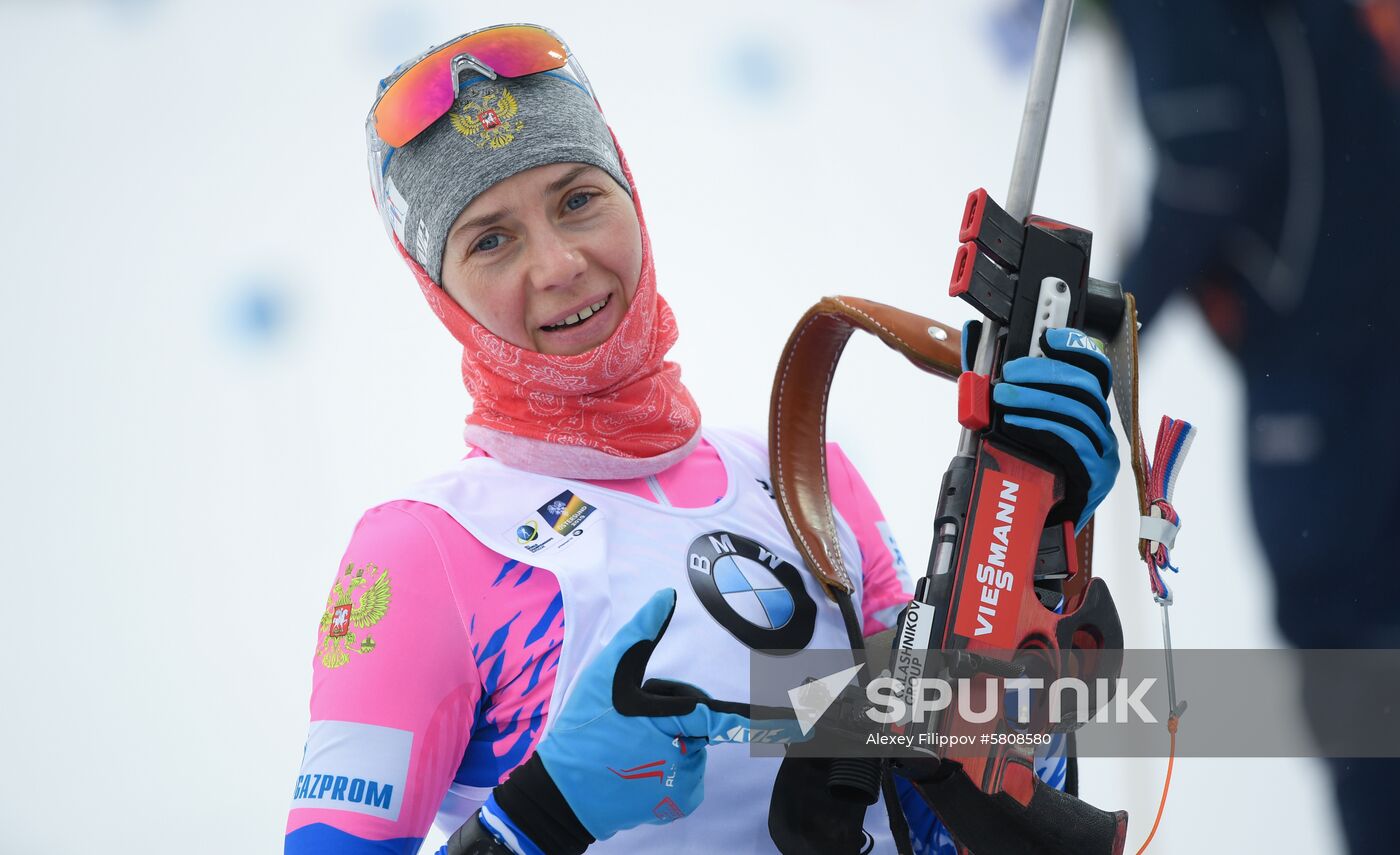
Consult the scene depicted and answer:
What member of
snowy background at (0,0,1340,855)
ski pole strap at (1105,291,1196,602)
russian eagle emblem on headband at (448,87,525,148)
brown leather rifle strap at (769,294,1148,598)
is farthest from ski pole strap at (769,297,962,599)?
snowy background at (0,0,1340,855)

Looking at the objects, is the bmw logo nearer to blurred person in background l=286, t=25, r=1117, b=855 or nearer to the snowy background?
blurred person in background l=286, t=25, r=1117, b=855

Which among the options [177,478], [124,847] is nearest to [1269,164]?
[177,478]

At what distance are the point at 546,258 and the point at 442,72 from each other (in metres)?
0.19

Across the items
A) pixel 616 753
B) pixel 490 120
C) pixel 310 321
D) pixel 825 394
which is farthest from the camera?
pixel 310 321

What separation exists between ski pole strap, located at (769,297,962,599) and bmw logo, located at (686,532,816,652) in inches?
1.1

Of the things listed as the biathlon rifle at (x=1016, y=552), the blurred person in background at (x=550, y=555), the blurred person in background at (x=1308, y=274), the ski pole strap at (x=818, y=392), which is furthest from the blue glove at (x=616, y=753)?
the blurred person in background at (x=1308, y=274)

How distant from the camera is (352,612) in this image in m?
0.89

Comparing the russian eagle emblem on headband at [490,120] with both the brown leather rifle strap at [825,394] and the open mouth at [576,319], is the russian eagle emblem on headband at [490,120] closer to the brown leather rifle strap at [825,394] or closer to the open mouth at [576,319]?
the open mouth at [576,319]

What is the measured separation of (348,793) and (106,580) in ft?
3.00

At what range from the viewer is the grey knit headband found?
0.98 metres

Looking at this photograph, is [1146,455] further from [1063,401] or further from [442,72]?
[442,72]

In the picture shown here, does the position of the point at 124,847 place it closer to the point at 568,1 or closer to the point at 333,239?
the point at 333,239

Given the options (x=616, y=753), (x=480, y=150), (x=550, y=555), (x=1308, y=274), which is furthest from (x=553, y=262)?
(x=1308, y=274)

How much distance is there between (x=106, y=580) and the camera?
1.59m
